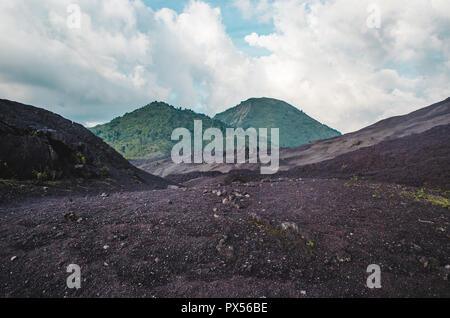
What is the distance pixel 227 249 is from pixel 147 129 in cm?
10467

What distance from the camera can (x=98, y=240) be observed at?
510cm

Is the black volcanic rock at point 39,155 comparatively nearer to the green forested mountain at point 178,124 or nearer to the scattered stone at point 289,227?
the scattered stone at point 289,227

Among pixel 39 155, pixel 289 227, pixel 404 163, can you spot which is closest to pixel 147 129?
pixel 39 155

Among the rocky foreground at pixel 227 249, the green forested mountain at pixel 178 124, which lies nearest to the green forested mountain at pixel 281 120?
the green forested mountain at pixel 178 124

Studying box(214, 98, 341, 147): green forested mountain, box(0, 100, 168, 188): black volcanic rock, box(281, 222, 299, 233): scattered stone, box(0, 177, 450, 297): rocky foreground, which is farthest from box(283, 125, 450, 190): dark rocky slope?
box(214, 98, 341, 147): green forested mountain

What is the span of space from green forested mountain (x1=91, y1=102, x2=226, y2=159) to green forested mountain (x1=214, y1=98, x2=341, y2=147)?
157 ft

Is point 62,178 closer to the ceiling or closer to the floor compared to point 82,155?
closer to the floor

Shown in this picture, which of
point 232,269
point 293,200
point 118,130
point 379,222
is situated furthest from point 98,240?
point 118,130

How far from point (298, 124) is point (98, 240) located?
158425 millimetres

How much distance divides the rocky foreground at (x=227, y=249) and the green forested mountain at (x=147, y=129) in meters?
78.5

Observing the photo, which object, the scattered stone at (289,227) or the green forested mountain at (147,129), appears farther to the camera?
the green forested mountain at (147,129)

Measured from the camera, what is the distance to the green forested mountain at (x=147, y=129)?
87.5 meters

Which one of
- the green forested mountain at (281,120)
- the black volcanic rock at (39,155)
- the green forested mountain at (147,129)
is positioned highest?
the green forested mountain at (281,120)
